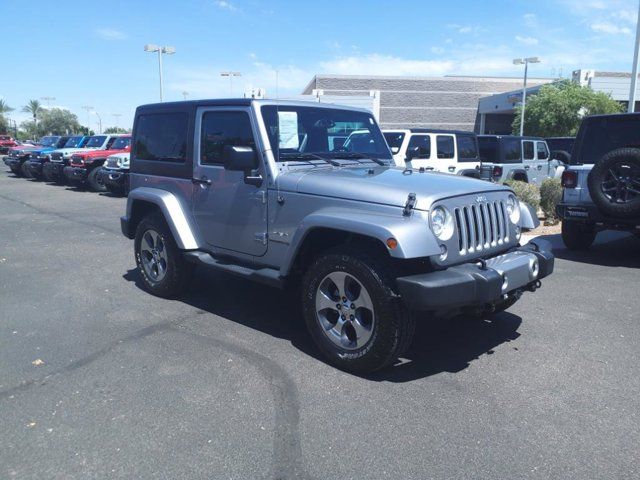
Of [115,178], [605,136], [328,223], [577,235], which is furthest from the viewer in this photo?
[115,178]

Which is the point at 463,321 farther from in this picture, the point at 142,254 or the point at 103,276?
the point at 103,276

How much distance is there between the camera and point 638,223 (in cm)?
685

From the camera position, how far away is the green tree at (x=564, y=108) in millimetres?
35188

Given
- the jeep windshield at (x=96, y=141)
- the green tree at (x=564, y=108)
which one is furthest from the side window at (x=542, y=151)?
the green tree at (x=564, y=108)

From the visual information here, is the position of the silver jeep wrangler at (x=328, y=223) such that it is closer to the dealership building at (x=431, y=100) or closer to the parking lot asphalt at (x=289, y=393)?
the parking lot asphalt at (x=289, y=393)

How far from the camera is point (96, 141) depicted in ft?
66.6

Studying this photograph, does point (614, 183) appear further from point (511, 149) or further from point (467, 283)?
point (511, 149)

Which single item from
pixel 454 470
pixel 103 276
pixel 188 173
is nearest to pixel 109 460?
Answer: pixel 454 470

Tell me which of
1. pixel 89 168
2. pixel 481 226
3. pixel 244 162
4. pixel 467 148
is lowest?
pixel 89 168

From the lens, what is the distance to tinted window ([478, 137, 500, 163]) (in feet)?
45.4

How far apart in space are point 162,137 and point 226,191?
1.29 metres

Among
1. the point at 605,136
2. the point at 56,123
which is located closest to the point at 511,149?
the point at 605,136

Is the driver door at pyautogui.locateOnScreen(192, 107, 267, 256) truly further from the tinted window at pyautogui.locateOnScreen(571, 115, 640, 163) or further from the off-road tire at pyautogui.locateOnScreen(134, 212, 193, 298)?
the tinted window at pyautogui.locateOnScreen(571, 115, 640, 163)

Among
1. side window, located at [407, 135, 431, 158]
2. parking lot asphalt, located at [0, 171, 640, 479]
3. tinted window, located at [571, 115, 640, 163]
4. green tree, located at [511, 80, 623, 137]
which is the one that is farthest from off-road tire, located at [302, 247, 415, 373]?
green tree, located at [511, 80, 623, 137]
